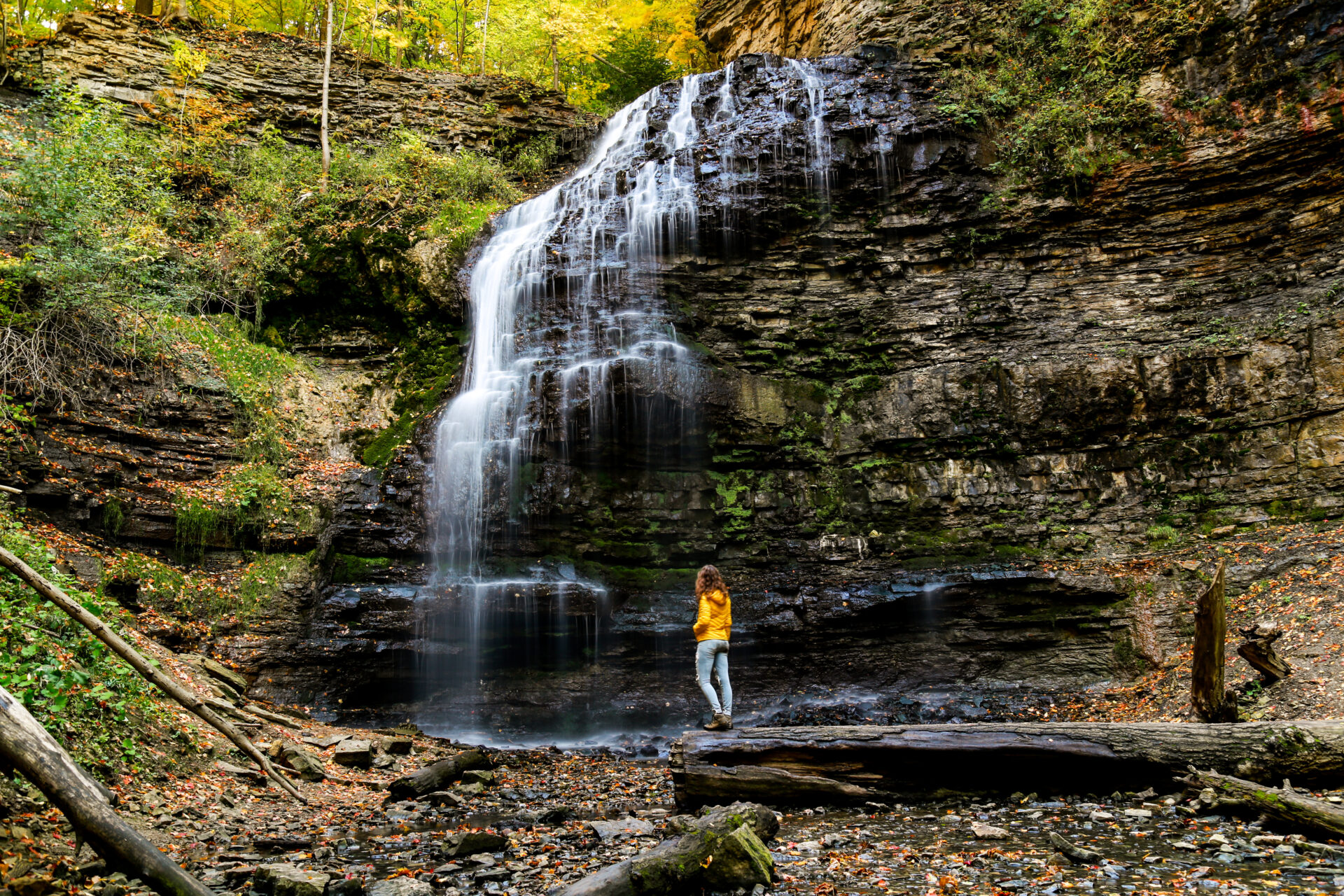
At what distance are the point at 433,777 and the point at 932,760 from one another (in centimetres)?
434

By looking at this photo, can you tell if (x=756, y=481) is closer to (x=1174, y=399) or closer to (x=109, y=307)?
Result: (x=1174, y=399)

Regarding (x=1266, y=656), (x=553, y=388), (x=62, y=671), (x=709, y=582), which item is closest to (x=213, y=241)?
(x=553, y=388)

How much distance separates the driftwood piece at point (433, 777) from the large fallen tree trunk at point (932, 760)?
237cm

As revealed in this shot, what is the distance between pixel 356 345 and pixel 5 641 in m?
10.2

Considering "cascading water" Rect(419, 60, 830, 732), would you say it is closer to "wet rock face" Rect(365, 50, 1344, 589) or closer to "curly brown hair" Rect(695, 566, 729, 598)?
"wet rock face" Rect(365, 50, 1344, 589)

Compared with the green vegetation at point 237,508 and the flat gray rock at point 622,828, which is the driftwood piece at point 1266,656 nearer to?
the flat gray rock at point 622,828

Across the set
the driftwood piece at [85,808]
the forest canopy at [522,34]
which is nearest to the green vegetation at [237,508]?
the driftwood piece at [85,808]

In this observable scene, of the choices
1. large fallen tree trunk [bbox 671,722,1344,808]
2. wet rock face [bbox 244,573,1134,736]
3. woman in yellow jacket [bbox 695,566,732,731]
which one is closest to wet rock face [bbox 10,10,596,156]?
wet rock face [bbox 244,573,1134,736]

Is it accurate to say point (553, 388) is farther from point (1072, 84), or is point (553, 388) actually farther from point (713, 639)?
point (1072, 84)

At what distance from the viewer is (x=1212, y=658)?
250 inches

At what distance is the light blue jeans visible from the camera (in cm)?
693

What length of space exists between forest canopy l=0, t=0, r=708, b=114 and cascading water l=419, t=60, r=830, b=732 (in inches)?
369

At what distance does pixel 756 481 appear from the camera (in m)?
12.0

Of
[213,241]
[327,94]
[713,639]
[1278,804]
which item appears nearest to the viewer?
[1278,804]
